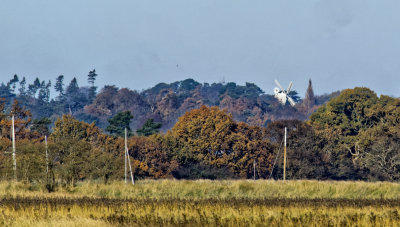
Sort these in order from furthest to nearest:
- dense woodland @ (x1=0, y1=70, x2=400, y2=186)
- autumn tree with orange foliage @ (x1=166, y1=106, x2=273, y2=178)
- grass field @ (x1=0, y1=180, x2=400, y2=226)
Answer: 1. autumn tree with orange foliage @ (x1=166, y1=106, x2=273, y2=178)
2. dense woodland @ (x1=0, y1=70, x2=400, y2=186)
3. grass field @ (x1=0, y1=180, x2=400, y2=226)

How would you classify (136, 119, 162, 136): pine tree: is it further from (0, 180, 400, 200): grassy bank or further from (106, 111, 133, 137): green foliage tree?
(0, 180, 400, 200): grassy bank

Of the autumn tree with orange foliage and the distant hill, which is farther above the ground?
the distant hill

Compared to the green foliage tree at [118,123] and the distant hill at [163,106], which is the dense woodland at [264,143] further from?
the distant hill at [163,106]

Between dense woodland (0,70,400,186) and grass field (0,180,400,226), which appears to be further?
dense woodland (0,70,400,186)

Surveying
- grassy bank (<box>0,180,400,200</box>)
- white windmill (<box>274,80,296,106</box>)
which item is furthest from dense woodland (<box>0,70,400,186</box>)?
white windmill (<box>274,80,296,106</box>)

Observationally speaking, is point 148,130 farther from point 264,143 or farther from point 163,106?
point 163,106

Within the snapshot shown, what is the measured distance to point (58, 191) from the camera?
3550 cm

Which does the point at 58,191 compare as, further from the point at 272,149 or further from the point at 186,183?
the point at 272,149

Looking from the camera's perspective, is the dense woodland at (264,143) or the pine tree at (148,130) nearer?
the dense woodland at (264,143)

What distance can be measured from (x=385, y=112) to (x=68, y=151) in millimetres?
45800

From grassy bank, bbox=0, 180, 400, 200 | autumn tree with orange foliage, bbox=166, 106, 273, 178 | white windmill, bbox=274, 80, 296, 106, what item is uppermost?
white windmill, bbox=274, 80, 296, 106

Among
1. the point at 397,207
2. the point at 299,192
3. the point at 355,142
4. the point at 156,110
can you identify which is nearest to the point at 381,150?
the point at 355,142

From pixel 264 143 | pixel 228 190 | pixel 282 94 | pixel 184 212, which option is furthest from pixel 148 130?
pixel 282 94

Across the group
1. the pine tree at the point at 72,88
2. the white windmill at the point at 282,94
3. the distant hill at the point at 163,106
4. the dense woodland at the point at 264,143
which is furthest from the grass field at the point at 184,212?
the pine tree at the point at 72,88
